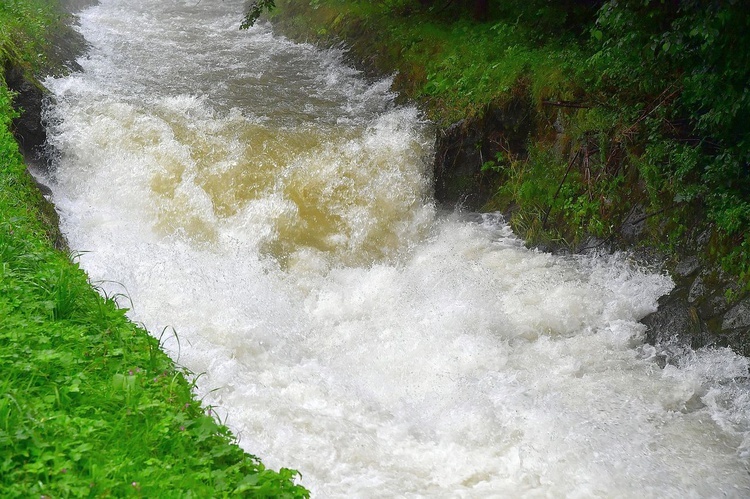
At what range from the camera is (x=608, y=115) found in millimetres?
7309

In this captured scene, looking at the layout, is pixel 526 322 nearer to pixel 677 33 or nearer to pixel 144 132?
pixel 677 33

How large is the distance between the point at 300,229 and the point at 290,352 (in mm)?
2358

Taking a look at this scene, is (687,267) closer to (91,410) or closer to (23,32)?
(91,410)

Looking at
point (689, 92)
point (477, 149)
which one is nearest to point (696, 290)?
point (689, 92)

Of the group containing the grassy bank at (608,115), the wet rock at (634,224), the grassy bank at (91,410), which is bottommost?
the grassy bank at (91,410)

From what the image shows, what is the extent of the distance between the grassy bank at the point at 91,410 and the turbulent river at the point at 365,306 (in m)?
0.82

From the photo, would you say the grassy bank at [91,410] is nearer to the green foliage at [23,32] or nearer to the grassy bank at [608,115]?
the grassy bank at [608,115]

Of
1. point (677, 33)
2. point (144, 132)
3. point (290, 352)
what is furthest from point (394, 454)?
point (144, 132)

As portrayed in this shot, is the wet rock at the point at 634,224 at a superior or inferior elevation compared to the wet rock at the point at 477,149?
inferior

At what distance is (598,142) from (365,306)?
3365 millimetres

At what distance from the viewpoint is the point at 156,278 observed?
6629 mm

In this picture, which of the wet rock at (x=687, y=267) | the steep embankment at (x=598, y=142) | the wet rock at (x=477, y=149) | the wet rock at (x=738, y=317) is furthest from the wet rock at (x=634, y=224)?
the wet rock at (x=477, y=149)

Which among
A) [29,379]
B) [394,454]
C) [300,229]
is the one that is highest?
[300,229]

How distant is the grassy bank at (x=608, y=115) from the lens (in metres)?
5.88
